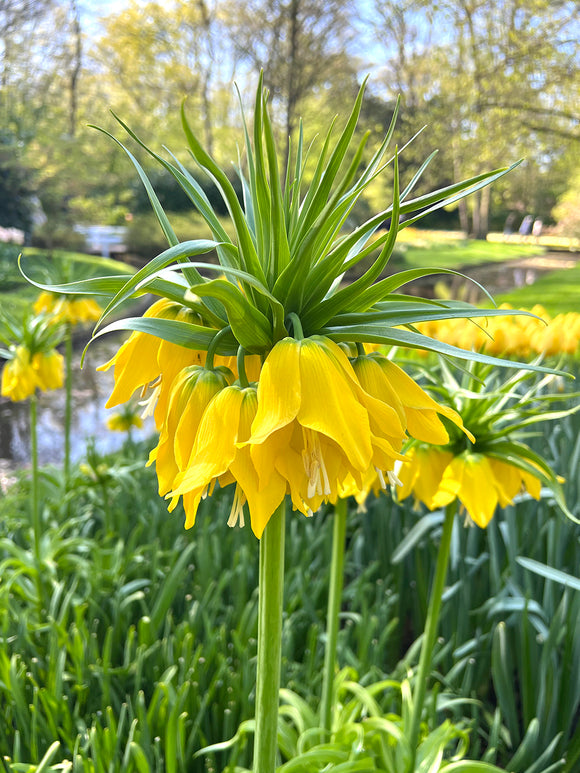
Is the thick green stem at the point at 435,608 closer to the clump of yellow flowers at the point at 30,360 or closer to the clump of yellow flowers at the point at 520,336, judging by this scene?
the clump of yellow flowers at the point at 30,360

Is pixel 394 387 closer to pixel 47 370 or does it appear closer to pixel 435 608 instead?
pixel 435 608

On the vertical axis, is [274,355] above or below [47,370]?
above

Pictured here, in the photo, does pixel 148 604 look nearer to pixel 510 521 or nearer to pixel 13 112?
pixel 510 521

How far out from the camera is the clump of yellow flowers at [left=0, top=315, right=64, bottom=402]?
1.87m

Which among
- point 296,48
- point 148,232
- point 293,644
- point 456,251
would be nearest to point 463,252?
point 456,251

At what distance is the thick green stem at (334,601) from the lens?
1.03 meters

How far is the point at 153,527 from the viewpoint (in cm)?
211

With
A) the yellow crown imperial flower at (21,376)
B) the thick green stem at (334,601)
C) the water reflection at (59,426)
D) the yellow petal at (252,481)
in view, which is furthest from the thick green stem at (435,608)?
the water reflection at (59,426)

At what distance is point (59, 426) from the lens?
525cm

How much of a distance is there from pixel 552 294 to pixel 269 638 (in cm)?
974

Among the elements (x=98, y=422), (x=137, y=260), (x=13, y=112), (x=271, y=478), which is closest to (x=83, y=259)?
(x=137, y=260)

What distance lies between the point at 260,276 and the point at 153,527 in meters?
1.70

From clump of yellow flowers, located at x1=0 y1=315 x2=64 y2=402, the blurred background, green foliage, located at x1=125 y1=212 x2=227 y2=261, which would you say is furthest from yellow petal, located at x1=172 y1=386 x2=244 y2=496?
green foliage, located at x1=125 y1=212 x2=227 y2=261

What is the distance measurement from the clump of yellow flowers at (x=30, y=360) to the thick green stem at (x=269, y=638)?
1467mm
